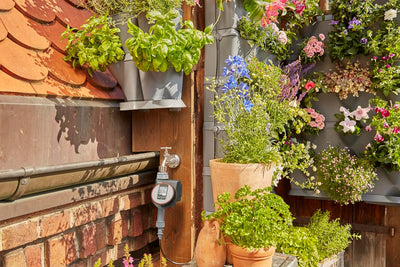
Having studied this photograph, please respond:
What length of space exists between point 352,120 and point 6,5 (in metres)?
2.25

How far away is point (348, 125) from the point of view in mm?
2609

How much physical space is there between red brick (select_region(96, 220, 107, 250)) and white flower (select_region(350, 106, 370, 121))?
1869 mm

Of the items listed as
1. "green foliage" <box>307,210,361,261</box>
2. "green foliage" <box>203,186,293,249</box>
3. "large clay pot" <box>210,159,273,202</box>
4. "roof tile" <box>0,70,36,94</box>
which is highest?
"roof tile" <box>0,70,36,94</box>

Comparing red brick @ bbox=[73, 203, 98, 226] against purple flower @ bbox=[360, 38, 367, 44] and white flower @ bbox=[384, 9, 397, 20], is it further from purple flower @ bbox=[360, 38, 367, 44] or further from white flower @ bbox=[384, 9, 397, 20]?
white flower @ bbox=[384, 9, 397, 20]

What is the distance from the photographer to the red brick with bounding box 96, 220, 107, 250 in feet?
5.62

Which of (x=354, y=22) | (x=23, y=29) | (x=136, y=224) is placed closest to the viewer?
(x=23, y=29)

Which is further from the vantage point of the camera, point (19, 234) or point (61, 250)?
point (61, 250)

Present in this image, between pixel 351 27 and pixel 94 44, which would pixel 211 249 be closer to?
pixel 94 44

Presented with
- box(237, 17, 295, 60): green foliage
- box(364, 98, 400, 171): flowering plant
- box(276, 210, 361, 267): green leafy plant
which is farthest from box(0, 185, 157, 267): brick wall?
box(364, 98, 400, 171): flowering plant

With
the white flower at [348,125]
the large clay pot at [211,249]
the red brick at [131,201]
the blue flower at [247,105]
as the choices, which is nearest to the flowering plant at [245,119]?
the blue flower at [247,105]

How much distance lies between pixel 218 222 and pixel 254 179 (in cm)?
27

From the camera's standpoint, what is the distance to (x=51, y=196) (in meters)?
1.46

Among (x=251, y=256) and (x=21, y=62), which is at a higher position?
(x=21, y=62)

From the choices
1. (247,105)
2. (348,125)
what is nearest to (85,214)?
(247,105)
